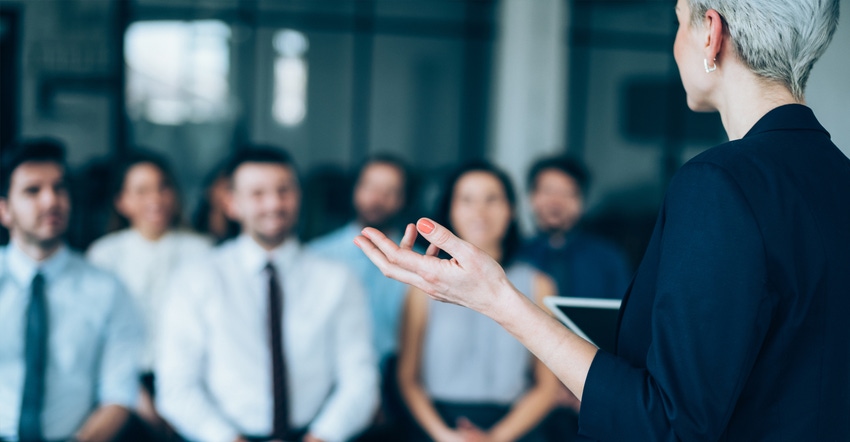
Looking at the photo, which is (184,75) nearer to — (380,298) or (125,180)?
(125,180)

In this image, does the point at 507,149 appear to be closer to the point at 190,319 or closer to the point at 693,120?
the point at 693,120

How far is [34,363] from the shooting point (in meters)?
2.83

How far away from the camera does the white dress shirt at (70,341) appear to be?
2857mm

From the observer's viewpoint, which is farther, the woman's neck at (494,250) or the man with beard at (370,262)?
the man with beard at (370,262)

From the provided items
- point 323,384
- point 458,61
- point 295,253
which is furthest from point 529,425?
point 458,61

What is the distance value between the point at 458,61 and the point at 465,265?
600cm

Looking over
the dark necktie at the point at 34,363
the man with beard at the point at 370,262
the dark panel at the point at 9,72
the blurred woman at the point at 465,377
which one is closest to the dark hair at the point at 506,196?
the blurred woman at the point at 465,377

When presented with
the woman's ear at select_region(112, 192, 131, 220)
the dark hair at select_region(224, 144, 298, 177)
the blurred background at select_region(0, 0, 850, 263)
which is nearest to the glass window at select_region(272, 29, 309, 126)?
the blurred background at select_region(0, 0, 850, 263)

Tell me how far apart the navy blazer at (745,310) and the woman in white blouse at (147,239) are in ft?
11.6

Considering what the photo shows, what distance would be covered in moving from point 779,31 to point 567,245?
324 centimetres

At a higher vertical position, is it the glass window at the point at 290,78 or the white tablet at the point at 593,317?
the glass window at the point at 290,78

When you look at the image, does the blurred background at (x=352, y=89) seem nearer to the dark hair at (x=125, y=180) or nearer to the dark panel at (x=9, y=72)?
the dark panel at (x=9, y=72)

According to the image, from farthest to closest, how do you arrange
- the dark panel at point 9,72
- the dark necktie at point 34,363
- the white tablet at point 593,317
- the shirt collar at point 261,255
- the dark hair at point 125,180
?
the dark panel at point 9,72, the dark hair at point 125,180, the shirt collar at point 261,255, the dark necktie at point 34,363, the white tablet at point 593,317

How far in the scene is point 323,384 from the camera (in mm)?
3043
